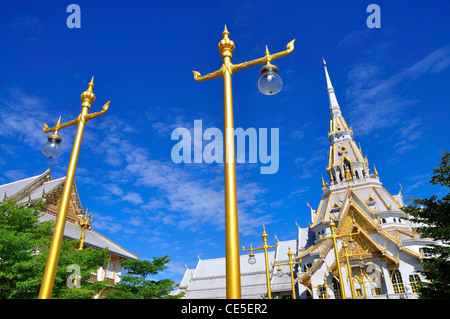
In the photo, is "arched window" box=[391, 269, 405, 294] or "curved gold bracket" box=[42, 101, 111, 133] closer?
"curved gold bracket" box=[42, 101, 111, 133]

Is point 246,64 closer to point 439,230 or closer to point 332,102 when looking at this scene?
point 439,230

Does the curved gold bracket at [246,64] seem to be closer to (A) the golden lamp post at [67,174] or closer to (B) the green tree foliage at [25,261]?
(A) the golden lamp post at [67,174]

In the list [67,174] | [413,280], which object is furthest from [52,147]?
[413,280]

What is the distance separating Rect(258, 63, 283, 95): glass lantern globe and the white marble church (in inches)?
606

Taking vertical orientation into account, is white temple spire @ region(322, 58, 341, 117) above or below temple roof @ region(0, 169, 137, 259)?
above

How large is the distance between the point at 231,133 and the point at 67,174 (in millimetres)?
4108

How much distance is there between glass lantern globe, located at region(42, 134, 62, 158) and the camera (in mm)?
7859

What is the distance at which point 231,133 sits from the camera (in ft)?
16.1

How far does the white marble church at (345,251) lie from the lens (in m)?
37.4

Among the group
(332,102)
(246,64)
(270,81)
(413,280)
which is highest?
(332,102)

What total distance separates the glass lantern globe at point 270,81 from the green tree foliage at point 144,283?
2007 cm

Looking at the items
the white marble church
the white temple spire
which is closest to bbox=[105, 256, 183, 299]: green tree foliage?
the white marble church

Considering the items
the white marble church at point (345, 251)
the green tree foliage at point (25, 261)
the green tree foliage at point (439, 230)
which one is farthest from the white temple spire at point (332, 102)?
the green tree foliage at point (25, 261)

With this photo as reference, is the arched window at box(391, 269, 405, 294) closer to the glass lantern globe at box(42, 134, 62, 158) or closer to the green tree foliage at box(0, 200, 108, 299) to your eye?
the green tree foliage at box(0, 200, 108, 299)
